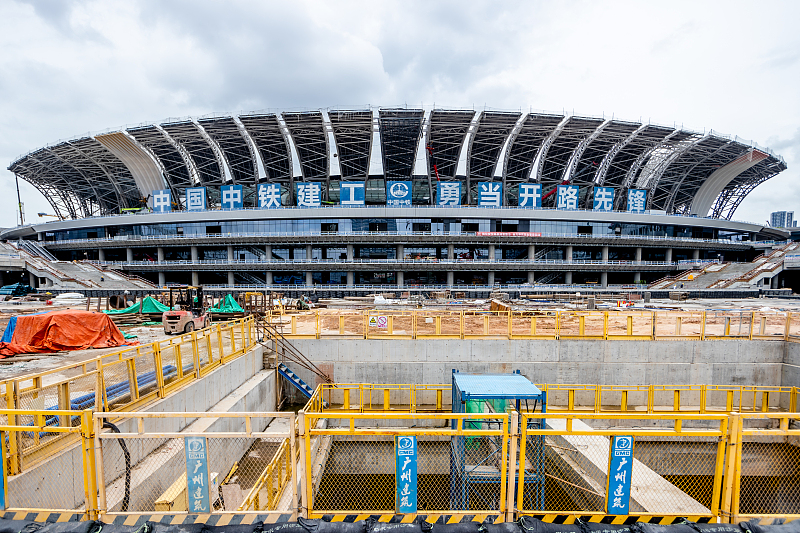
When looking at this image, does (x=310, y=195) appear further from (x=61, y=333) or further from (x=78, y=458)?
(x=78, y=458)

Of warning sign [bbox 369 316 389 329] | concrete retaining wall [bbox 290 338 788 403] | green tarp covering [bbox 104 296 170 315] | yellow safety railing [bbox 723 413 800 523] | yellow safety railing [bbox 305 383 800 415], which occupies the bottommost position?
yellow safety railing [bbox 723 413 800 523]

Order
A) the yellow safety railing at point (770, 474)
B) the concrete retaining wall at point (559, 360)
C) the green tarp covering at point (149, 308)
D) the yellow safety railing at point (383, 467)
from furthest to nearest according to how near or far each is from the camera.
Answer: the green tarp covering at point (149, 308), the concrete retaining wall at point (559, 360), the yellow safety railing at point (770, 474), the yellow safety railing at point (383, 467)

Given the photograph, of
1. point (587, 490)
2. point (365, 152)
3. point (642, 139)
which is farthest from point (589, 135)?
point (587, 490)

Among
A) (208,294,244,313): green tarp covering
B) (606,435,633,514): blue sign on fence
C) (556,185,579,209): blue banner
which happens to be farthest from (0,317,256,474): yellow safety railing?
(556,185,579,209): blue banner

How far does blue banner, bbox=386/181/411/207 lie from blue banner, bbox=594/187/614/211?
27.9 m

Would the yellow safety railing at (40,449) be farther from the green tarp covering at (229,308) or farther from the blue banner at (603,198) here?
the blue banner at (603,198)

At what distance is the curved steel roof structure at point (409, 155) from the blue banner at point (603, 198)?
7626 mm

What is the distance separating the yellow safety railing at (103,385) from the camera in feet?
18.9

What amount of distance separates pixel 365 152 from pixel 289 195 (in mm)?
16893

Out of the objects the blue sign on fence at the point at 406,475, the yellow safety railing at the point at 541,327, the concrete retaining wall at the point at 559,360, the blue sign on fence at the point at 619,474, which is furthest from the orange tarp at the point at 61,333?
the blue sign on fence at the point at 619,474

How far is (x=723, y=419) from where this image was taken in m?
4.66

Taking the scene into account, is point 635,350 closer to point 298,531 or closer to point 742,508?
point 742,508

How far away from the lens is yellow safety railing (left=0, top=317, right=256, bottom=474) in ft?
18.9

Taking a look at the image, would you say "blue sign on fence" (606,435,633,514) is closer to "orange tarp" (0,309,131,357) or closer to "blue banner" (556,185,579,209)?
"orange tarp" (0,309,131,357)
